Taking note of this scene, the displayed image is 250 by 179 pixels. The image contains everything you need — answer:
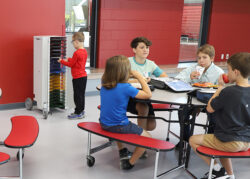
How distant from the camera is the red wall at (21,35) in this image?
4.27m

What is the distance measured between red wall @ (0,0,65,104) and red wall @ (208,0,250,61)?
4.21 meters

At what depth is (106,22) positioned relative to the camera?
5789 millimetres

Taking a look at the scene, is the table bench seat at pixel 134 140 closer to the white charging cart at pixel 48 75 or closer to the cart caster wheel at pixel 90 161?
the cart caster wheel at pixel 90 161

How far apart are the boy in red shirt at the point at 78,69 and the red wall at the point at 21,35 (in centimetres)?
67

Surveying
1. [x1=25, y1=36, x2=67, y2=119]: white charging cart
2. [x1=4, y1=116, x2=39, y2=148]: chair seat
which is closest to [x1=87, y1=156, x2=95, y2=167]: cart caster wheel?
[x1=4, y1=116, x2=39, y2=148]: chair seat

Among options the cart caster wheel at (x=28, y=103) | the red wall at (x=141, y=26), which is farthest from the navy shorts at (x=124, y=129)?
the red wall at (x=141, y=26)

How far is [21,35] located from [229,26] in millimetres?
5303

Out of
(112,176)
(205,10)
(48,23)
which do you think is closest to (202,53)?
(112,176)

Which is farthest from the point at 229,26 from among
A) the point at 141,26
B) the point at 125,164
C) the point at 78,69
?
the point at 125,164

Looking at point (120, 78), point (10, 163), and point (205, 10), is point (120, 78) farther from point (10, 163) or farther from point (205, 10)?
point (205, 10)

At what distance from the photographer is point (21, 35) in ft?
14.4

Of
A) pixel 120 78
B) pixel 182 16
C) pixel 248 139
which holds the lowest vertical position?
pixel 248 139

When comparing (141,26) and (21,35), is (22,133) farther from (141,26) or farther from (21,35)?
(141,26)

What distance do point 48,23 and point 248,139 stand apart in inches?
130
